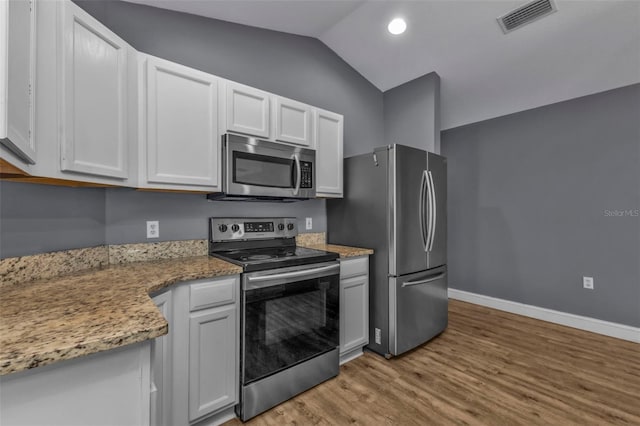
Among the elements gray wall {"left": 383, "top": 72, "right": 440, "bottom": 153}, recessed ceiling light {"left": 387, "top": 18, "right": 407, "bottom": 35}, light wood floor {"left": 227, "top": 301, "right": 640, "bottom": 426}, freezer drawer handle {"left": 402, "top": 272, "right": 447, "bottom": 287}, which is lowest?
light wood floor {"left": 227, "top": 301, "right": 640, "bottom": 426}

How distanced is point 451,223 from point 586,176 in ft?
4.89

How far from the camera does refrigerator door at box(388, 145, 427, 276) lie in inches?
92.5

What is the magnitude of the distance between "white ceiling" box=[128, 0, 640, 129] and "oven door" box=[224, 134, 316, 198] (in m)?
1.11

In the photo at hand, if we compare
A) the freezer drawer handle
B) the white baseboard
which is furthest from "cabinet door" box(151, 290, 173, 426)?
Result: the white baseboard

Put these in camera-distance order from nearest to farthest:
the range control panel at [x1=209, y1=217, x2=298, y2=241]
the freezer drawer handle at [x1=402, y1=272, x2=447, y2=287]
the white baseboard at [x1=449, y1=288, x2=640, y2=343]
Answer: the range control panel at [x1=209, y1=217, x2=298, y2=241] → the freezer drawer handle at [x1=402, y1=272, x2=447, y2=287] → the white baseboard at [x1=449, y1=288, x2=640, y2=343]

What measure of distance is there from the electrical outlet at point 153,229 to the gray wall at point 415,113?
2682 mm

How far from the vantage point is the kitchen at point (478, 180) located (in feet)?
5.84

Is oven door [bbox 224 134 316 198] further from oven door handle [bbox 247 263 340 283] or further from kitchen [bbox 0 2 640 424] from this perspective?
oven door handle [bbox 247 263 340 283]

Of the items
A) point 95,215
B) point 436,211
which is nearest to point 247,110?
point 95,215

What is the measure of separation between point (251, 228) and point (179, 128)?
903 mm

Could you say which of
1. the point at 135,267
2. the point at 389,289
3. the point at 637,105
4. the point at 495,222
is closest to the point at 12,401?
the point at 135,267

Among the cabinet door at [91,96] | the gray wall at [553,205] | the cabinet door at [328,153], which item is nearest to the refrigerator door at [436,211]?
the cabinet door at [328,153]

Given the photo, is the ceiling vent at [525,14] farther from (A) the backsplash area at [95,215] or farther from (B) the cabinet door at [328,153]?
(A) the backsplash area at [95,215]

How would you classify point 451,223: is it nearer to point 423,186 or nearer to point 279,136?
point 423,186
